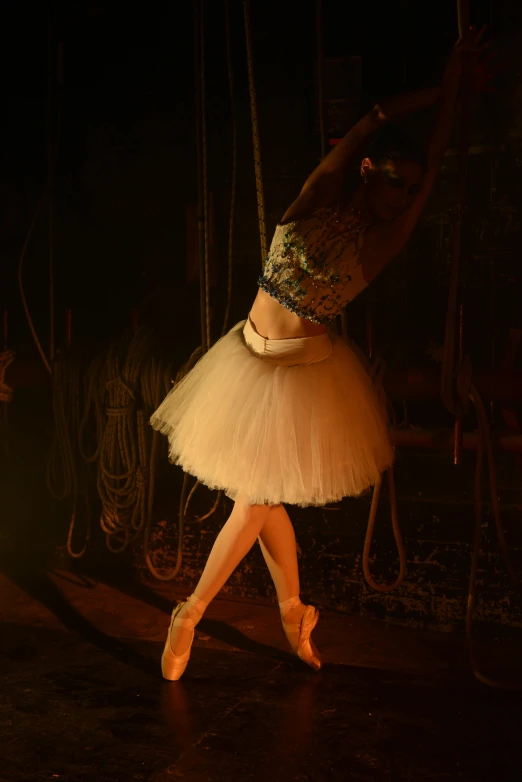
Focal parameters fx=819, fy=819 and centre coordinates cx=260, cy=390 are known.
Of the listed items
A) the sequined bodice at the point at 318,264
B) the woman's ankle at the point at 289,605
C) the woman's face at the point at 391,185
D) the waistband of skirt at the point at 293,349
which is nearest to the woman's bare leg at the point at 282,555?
the woman's ankle at the point at 289,605

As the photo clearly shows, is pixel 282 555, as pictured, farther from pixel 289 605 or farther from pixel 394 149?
pixel 394 149

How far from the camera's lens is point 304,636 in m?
3.29

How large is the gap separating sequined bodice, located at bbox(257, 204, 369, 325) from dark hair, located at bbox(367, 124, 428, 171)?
0.73 ft

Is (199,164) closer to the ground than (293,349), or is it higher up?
higher up

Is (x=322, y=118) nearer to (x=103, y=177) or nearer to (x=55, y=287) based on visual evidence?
(x=103, y=177)

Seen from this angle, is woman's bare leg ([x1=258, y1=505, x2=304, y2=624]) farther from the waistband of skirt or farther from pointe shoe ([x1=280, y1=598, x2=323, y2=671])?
the waistband of skirt

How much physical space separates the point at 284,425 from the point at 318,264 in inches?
24.1

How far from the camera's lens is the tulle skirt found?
3.06 metres

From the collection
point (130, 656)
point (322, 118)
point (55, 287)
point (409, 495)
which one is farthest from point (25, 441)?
point (322, 118)

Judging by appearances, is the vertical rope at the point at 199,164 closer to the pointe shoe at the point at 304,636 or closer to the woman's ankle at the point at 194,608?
the woman's ankle at the point at 194,608

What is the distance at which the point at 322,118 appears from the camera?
347 centimetres

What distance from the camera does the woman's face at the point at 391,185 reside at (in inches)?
114

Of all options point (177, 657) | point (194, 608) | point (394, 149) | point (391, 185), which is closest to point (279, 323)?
point (391, 185)

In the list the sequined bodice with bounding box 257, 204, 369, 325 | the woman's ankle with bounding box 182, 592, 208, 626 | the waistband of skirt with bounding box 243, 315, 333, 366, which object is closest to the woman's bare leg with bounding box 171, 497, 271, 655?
the woman's ankle with bounding box 182, 592, 208, 626
